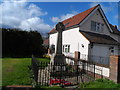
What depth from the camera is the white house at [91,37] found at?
1086cm

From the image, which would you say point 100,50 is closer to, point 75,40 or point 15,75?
point 75,40

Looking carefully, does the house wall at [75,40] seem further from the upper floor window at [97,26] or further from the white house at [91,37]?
the upper floor window at [97,26]

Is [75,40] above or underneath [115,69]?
above

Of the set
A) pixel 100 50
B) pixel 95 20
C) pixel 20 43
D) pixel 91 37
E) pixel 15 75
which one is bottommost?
pixel 15 75

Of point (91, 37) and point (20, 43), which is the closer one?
point (91, 37)

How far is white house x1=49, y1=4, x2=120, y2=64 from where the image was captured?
10.9m

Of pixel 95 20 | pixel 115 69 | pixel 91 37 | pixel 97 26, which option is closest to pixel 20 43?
pixel 91 37

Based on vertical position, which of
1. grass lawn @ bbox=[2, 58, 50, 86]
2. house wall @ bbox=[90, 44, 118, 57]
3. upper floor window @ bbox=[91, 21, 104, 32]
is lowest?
grass lawn @ bbox=[2, 58, 50, 86]

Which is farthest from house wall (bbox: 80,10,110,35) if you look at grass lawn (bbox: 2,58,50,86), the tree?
grass lawn (bbox: 2,58,50,86)

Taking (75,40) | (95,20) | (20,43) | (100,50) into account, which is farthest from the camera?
(20,43)

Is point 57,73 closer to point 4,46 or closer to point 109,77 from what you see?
point 109,77

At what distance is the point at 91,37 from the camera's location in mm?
11516

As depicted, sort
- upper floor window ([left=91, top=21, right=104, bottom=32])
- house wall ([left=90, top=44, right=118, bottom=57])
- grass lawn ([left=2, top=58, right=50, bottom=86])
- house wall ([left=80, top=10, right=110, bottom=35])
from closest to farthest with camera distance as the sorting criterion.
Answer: grass lawn ([left=2, top=58, right=50, bottom=86]), house wall ([left=90, top=44, right=118, bottom=57]), house wall ([left=80, top=10, right=110, bottom=35]), upper floor window ([left=91, top=21, right=104, bottom=32])

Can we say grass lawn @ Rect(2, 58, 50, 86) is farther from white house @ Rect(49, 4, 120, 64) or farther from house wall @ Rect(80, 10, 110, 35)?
house wall @ Rect(80, 10, 110, 35)
